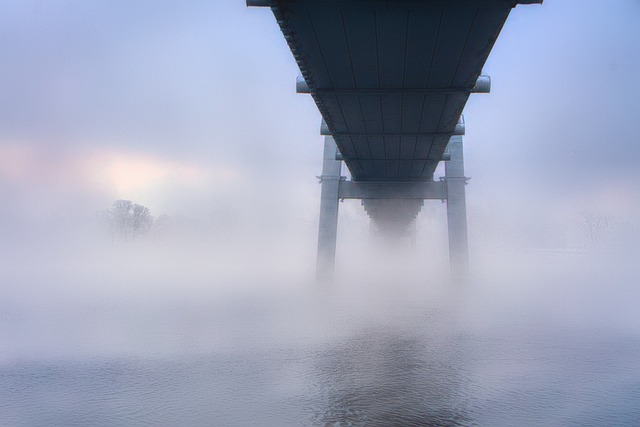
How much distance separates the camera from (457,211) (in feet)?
73.6

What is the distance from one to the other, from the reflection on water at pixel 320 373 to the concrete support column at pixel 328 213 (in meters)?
10.4

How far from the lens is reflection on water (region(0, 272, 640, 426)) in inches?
207

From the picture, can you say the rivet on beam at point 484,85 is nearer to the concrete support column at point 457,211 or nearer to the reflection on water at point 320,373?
the reflection on water at point 320,373

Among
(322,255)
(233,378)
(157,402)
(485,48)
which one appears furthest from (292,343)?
(322,255)

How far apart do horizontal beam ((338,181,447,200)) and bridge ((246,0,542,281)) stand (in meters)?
3.06

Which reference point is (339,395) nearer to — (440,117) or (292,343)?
(292,343)

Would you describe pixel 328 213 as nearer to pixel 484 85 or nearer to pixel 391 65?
pixel 484 85

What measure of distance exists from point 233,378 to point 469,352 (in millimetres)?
4198

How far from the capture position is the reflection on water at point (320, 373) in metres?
5.25

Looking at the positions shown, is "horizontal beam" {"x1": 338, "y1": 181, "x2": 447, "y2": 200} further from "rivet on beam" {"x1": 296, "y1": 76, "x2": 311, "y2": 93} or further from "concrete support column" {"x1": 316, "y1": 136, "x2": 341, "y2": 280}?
"rivet on beam" {"x1": 296, "y1": 76, "x2": 311, "y2": 93}

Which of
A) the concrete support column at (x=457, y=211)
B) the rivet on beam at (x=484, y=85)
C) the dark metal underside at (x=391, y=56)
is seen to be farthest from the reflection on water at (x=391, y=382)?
the concrete support column at (x=457, y=211)

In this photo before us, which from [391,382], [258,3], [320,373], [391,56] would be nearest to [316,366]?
[320,373]

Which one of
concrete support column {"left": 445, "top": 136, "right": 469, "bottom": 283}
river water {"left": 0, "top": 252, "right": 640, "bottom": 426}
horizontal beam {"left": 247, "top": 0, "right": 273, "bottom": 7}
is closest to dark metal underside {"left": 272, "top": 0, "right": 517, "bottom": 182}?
horizontal beam {"left": 247, "top": 0, "right": 273, "bottom": 7}

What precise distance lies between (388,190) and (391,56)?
14514mm
